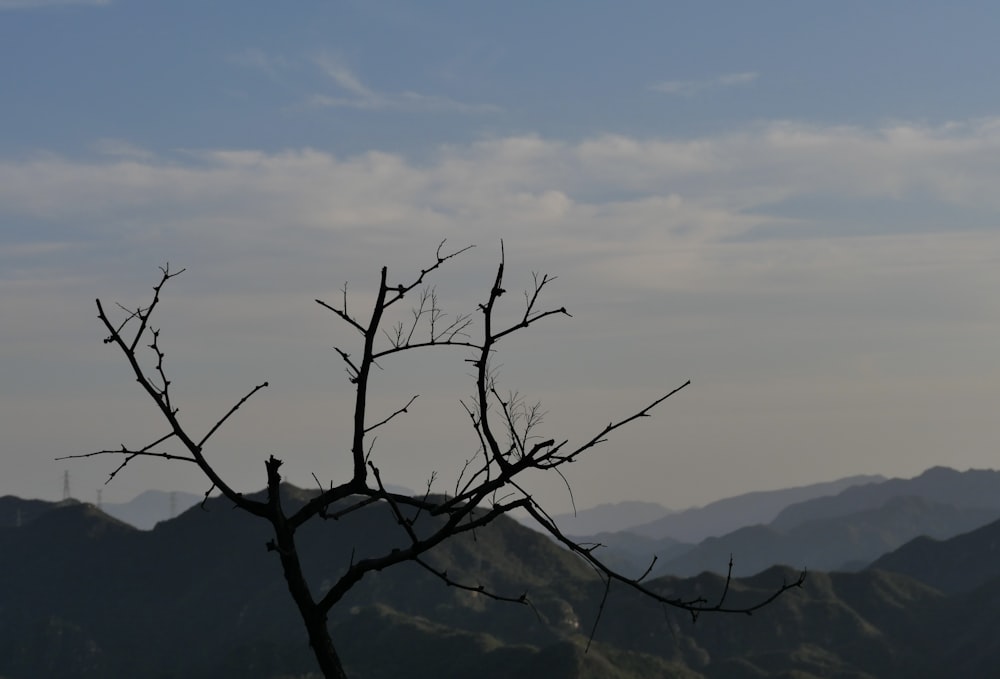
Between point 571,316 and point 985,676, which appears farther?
point 985,676

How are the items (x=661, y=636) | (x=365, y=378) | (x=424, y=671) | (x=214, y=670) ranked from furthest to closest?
(x=661, y=636)
(x=214, y=670)
(x=424, y=671)
(x=365, y=378)

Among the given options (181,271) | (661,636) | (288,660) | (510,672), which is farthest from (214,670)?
(181,271)

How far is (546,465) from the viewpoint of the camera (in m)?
8.10

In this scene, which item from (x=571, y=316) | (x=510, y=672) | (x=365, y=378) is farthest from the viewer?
(x=510, y=672)

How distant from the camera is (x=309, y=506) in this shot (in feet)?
29.8

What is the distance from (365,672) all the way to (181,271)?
6650 inches

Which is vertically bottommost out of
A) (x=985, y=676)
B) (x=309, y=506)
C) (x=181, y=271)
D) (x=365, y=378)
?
(x=985, y=676)

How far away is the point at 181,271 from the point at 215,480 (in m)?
1.64

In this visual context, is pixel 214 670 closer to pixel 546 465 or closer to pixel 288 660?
pixel 288 660

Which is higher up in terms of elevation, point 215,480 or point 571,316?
point 571,316

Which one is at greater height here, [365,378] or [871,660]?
[365,378]

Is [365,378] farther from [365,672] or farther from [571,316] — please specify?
A: [365,672]

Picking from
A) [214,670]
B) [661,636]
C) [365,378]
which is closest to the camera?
[365,378]

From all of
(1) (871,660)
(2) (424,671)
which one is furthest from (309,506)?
(1) (871,660)
